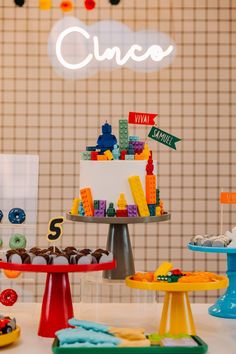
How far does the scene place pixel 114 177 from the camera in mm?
2963

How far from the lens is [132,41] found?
5.18 metres

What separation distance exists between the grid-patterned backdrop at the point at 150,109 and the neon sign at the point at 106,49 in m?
0.05

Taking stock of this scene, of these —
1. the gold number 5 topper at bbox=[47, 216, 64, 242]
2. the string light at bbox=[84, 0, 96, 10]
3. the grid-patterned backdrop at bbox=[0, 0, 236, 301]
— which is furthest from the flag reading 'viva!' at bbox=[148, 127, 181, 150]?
the grid-patterned backdrop at bbox=[0, 0, 236, 301]

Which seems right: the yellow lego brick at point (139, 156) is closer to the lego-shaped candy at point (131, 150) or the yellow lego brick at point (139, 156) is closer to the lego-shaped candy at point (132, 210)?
the lego-shaped candy at point (131, 150)

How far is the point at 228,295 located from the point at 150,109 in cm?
248

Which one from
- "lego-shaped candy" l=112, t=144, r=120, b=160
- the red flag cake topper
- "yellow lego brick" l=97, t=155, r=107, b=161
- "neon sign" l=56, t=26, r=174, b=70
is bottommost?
"yellow lego brick" l=97, t=155, r=107, b=161

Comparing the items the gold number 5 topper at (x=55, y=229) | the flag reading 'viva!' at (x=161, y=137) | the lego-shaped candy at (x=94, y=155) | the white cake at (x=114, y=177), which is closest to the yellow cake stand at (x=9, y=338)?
the gold number 5 topper at (x=55, y=229)

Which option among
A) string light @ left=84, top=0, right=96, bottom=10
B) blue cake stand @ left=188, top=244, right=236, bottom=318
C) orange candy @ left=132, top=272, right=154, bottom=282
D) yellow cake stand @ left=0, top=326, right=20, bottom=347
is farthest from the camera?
string light @ left=84, top=0, right=96, bottom=10

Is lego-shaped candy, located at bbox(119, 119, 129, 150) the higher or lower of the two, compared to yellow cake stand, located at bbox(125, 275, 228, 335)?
higher

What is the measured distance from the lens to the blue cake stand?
2.83 meters

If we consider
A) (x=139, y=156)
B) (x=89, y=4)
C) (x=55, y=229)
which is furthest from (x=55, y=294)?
(x=89, y=4)

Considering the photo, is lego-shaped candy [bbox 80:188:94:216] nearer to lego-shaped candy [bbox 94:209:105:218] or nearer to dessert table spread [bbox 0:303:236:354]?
lego-shaped candy [bbox 94:209:105:218]

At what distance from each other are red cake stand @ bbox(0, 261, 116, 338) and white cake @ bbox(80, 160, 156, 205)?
1.74 feet

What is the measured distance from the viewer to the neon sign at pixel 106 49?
16.9 ft
